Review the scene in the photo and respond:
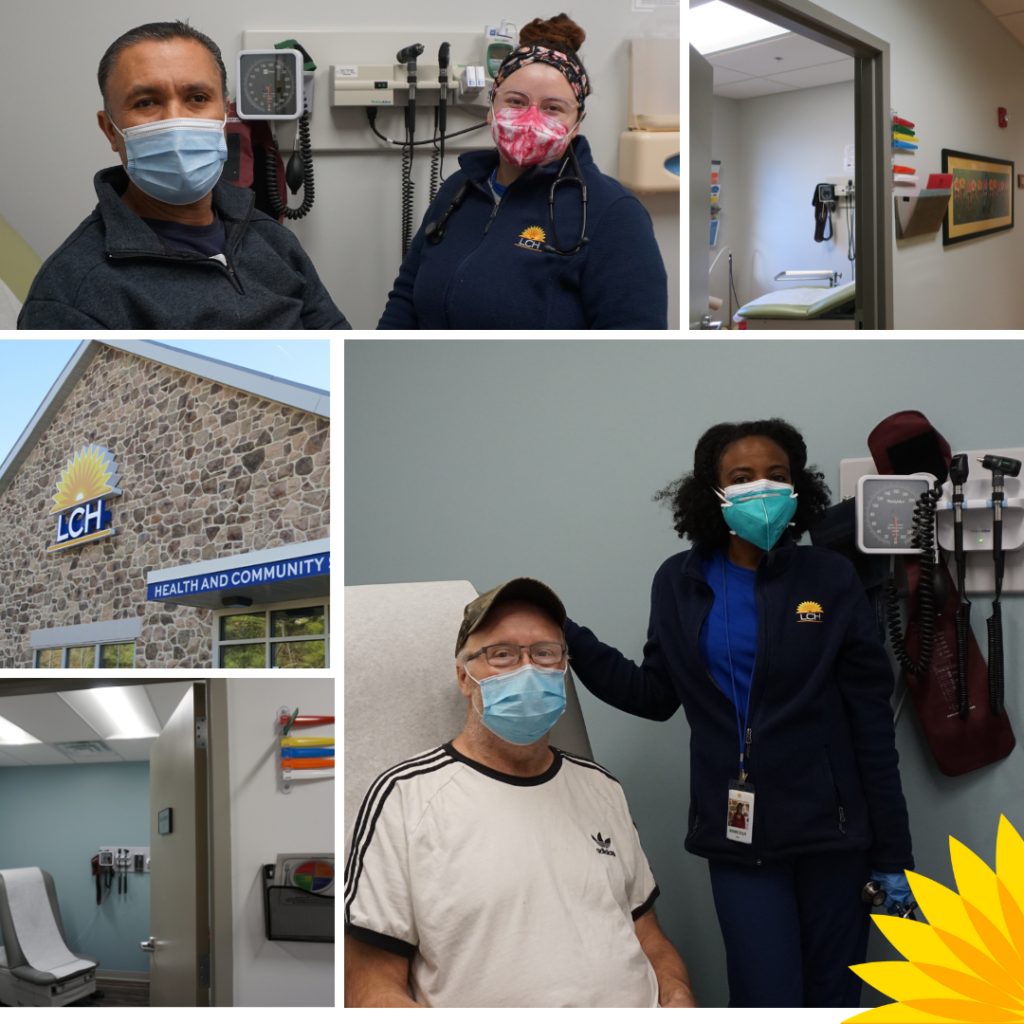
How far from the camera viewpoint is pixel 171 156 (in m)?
1.34

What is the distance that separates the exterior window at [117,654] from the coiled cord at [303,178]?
169 centimetres

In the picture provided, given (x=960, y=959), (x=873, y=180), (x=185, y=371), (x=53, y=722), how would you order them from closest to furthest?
(x=960, y=959), (x=185, y=371), (x=53, y=722), (x=873, y=180)

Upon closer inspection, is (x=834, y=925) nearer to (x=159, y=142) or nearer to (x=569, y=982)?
(x=569, y=982)

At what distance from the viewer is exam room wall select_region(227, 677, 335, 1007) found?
166 centimetres

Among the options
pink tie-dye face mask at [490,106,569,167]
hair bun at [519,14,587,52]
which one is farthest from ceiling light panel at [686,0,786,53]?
pink tie-dye face mask at [490,106,569,167]

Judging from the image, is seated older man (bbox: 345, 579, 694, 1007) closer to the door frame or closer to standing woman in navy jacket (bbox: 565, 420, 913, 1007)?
standing woman in navy jacket (bbox: 565, 420, 913, 1007)

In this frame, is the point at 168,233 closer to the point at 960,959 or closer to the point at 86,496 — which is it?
the point at 86,496

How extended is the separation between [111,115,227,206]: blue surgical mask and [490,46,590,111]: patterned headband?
0.54 meters

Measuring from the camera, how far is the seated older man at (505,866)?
4.00 ft

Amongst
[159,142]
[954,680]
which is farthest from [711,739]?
[159,142]

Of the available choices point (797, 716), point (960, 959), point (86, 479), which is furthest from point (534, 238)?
point (960, 959)

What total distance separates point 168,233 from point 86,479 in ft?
1.37

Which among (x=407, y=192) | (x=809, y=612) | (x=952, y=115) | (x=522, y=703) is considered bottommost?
(x=522, y=703)

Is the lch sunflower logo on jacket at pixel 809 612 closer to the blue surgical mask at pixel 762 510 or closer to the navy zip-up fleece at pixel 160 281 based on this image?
the blue surgical mask at pixel 762 510
